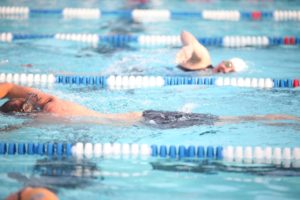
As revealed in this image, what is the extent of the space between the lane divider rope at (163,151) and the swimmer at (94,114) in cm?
39

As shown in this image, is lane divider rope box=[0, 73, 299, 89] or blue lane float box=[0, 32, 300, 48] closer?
lane divider rope box=[0, 73, 299, 89]

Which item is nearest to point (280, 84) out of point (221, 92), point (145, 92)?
point (221, 92)

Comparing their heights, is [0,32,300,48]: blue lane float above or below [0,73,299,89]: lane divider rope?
above

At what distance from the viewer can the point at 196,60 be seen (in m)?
6.53

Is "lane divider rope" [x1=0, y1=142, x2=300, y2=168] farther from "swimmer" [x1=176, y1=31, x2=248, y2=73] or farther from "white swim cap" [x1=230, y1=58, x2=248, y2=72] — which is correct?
"white swim cap" [x1=230, y1=58, x2=248, y2=72]

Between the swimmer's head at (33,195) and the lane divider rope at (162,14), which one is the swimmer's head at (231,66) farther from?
the swimmer's head at (33,195)

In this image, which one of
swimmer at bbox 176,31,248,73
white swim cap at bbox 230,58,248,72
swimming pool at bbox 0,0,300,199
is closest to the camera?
swimming pool at bbox 0,0,300,199

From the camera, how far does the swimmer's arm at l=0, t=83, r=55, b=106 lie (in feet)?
14.8

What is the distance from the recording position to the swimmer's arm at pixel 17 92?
4.52 metres

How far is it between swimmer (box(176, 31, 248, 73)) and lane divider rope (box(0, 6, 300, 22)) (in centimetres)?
325

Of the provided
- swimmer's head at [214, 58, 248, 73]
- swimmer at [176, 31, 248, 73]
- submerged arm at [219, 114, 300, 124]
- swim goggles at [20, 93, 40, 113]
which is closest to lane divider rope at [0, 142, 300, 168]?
swim goggles at [20, 93, 40, 113]

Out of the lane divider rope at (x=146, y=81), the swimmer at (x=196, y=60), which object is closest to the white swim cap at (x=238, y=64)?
the swimmer at (x=196, y=60)

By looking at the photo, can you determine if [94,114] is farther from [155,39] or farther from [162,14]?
[162,14]

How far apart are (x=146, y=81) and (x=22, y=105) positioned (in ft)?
6.42
